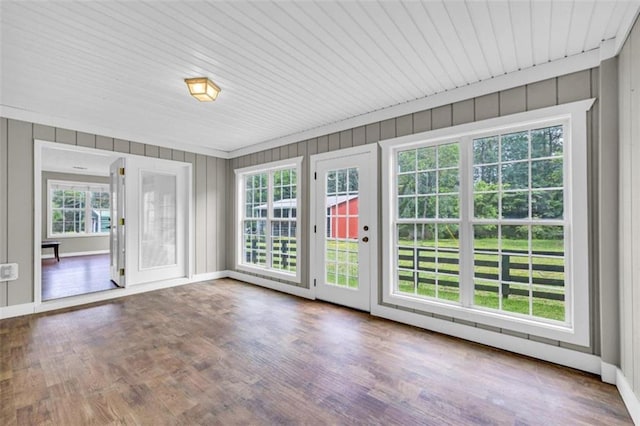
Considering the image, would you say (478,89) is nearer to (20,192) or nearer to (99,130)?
(99,130)

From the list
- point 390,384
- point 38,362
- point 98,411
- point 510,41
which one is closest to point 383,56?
point 510,41

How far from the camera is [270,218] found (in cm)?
508

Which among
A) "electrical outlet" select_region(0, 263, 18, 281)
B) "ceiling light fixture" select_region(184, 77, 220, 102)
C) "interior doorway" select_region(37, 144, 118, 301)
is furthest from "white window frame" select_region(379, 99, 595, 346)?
"interior doorway" select_region(37, 144, 118, 301)

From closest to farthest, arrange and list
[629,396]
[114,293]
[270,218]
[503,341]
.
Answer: [629,396] < [503,341] < [114,293] < [270,218]

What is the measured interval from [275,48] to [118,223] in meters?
4.10

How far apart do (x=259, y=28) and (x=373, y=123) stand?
202 cm

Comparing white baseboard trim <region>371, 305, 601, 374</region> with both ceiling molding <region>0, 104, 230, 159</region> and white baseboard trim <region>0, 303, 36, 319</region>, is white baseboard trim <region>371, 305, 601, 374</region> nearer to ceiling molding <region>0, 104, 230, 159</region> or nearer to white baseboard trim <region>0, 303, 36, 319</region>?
ceiling molding <region>0, 104, 230, 159</region>

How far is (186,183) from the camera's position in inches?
209

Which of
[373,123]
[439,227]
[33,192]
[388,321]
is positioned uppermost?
[373,123]

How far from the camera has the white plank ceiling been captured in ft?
6.06

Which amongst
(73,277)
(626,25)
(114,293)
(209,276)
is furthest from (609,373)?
(73,277)

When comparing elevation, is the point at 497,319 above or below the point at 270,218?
below

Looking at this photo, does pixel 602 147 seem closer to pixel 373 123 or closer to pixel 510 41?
pixel 510 41

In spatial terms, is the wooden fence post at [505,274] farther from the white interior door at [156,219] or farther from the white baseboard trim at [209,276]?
the white interior door at [156,219]
